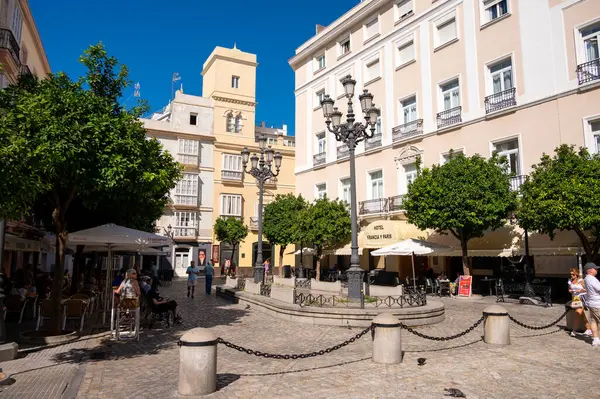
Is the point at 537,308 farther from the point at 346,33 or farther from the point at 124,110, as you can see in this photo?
the point at 346,33

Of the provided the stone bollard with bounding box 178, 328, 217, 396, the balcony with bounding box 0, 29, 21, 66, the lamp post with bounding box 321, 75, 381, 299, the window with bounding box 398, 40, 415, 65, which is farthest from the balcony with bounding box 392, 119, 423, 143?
the stone bollard with bounding box 178, 328, 217, 396

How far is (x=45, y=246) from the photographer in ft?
59.7

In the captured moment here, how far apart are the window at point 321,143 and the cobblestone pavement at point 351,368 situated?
61.6ft

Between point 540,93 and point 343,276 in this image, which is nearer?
point 540,93

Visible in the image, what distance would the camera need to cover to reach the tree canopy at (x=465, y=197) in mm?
16000

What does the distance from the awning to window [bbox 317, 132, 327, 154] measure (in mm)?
16935

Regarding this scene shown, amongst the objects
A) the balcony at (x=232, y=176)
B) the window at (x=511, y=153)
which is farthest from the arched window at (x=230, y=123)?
the window at (x=511, y=153)

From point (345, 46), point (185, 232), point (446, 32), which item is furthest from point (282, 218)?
point (446, 32)

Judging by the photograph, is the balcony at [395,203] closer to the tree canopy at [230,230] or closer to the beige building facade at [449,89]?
the beige building facade at [449,89]

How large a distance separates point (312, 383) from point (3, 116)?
6797 millimetres

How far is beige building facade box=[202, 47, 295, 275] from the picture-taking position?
3981 centimetres

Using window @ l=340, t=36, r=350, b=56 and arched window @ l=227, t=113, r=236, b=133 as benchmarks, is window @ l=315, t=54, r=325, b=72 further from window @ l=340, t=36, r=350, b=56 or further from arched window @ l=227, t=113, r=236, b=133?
arched window @ l=227, t=113, r=236, b=133

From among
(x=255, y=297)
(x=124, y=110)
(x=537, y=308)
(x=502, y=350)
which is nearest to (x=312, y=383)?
(x=502, y=350)

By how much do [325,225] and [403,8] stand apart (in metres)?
12.2
